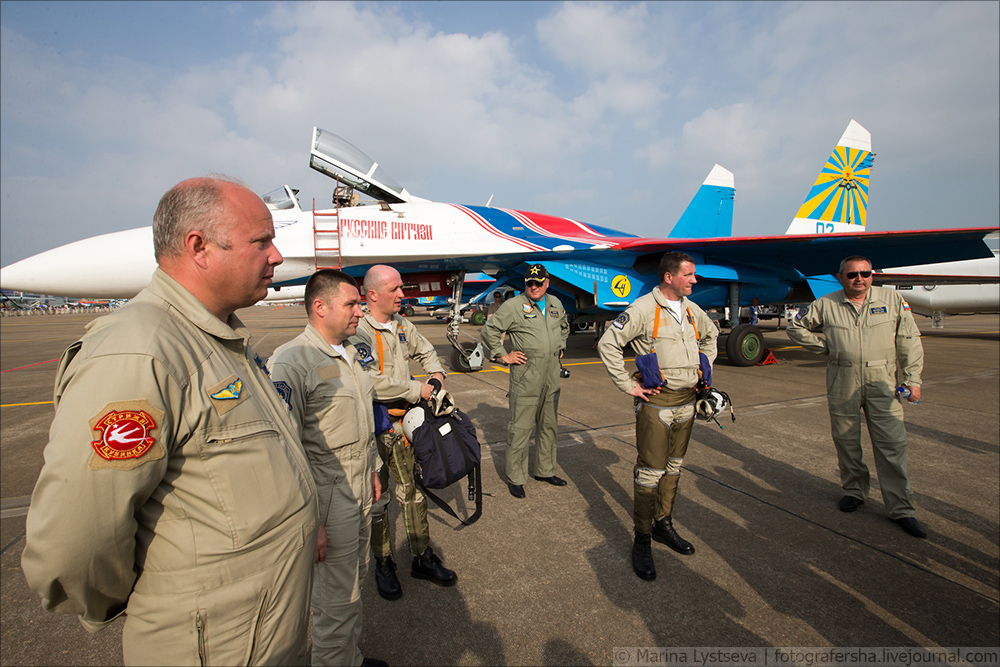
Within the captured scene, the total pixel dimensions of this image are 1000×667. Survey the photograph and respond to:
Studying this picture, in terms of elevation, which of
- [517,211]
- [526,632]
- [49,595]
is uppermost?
[517,211]

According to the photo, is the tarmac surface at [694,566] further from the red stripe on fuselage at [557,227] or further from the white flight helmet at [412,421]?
the red stripe on fuselage at [557,227]

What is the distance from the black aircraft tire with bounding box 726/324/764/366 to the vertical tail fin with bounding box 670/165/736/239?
15.1 feet

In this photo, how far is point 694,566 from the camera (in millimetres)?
2633

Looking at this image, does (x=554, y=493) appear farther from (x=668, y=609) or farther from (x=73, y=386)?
(x=73, y=386)

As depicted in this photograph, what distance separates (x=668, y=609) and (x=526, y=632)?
0.73 metres

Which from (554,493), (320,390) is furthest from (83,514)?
(554,493)

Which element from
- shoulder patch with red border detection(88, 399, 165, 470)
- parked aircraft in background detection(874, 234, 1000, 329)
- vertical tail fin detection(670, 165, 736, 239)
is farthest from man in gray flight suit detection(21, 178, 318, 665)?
parked aircraft in background detection(874, 234, 1000, 329)

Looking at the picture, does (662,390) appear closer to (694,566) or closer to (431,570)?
(694,566)

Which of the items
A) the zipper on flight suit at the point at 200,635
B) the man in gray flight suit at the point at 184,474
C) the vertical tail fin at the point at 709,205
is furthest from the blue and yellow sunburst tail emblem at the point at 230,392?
the vertical tail fin at the point at 709,205

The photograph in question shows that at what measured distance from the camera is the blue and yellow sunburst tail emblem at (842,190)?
42.0 feet

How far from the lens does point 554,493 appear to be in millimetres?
3617

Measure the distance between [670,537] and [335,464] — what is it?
2.09 m

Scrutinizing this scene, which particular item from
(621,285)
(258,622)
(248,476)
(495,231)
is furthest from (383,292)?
(621,285)

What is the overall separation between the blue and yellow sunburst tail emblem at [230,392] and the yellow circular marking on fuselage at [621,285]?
341 inches
